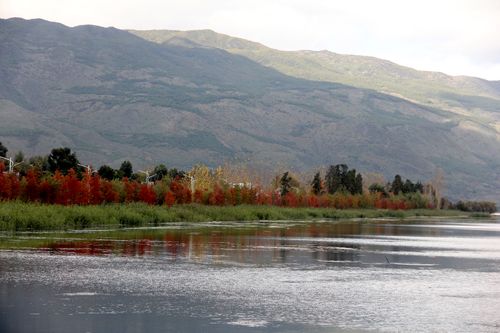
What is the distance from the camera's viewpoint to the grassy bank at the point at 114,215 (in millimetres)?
51344

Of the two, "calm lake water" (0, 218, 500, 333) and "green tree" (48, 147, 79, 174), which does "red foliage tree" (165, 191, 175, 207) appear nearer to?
"green tree" (48, 147, 79, 174)

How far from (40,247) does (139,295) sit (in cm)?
1511

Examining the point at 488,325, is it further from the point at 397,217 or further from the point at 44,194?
the point at 397,217

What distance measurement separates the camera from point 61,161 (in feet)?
345

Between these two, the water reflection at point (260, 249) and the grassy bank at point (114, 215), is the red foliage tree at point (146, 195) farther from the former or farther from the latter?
the water reflection at point (260, 249)

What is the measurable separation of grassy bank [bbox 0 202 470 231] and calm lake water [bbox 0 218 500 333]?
397 inches

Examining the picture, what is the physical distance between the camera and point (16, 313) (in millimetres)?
19328

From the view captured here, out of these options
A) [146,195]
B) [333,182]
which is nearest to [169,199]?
[146,195]

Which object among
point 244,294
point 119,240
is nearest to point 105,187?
point 119,240

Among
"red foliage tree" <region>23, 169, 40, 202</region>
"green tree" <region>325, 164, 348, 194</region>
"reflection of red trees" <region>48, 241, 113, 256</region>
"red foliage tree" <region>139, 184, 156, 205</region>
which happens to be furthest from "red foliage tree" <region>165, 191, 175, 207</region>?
"green tree" <region>325, 164, 348, 194</region>

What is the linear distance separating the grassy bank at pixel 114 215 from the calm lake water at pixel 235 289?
10071 mm

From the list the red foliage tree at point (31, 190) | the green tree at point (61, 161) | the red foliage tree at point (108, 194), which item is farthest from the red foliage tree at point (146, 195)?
the green tree at point (61, 161)

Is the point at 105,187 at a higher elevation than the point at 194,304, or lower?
higher

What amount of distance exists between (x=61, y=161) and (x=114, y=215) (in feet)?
144
